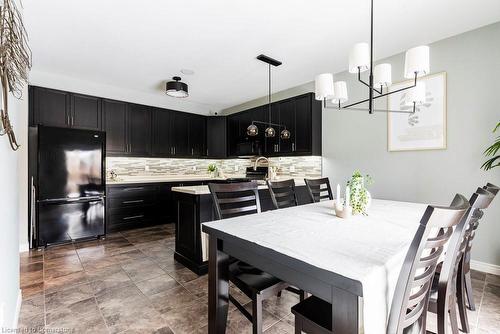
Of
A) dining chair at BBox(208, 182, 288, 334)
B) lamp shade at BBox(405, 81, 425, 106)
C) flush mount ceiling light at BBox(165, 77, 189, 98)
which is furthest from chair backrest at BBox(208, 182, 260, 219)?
flush mount ceiling light at BBox(165, 77, 189, 98)

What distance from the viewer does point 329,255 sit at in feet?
3.31

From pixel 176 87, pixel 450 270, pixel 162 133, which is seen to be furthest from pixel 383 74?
pixel 162 133

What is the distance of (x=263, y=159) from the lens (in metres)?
5.48

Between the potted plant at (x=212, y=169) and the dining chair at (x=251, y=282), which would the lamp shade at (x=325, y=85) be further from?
the potted plant at (x=212, y=169)

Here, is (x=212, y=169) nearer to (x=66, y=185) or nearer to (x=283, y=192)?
(x=66, y=185)

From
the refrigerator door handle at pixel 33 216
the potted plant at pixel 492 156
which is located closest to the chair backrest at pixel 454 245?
the potted plant at pixel 492 156

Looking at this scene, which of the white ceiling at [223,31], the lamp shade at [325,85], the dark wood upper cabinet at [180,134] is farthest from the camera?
the dark wood upper cabinet at [180,134]

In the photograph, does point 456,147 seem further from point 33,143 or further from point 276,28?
point 33,143

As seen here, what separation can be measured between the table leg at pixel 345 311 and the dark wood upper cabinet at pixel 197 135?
5207mm

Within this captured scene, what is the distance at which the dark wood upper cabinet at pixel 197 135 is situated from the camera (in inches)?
225

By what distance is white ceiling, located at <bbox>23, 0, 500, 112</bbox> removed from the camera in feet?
7.48

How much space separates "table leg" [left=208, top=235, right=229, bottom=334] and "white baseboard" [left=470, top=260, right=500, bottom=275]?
2.98 m

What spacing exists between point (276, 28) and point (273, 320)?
283 cm

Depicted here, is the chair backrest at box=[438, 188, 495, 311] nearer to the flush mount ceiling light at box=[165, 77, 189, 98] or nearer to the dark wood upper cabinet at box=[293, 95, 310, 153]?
the dark wood upper cabinet at box=[293, 95, 310, 153]
